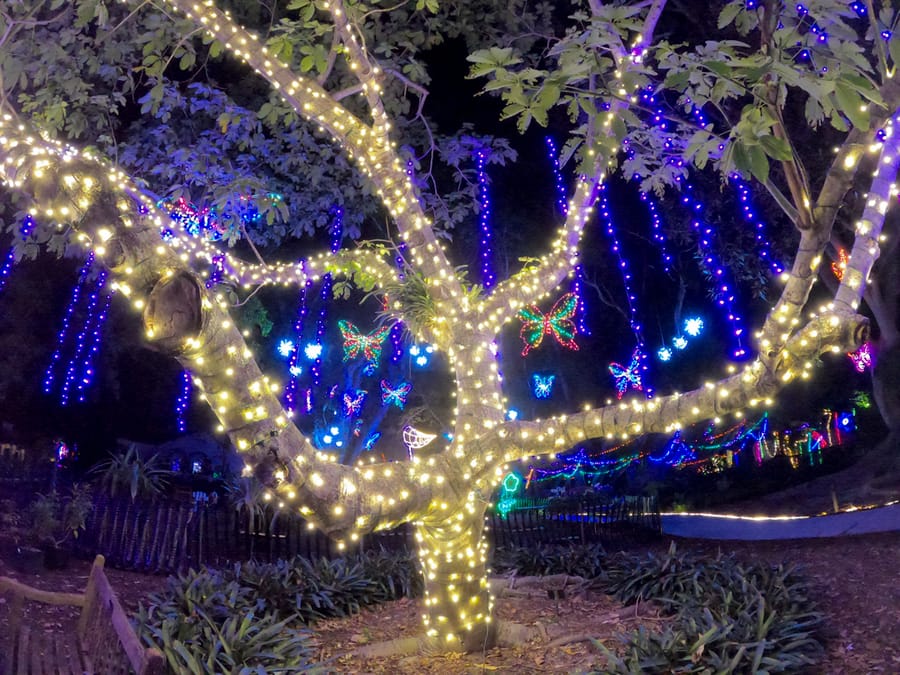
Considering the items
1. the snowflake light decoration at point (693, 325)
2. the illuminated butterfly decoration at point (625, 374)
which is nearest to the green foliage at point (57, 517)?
the illuminated butterfly decoration at point (625, 374)

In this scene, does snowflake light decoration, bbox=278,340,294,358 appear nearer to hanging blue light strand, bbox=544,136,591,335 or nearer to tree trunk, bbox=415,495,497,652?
hanging blue light strand, bbox=544,136,591,335

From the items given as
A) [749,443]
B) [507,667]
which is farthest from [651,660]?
[749,443]

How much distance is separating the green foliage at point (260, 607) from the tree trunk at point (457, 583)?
122cm

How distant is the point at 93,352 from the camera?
18.1m

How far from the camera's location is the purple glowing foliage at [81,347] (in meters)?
17.6

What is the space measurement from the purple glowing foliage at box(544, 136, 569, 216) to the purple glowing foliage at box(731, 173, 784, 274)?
132 inches

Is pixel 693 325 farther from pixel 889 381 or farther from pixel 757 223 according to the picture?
pixel 889 381

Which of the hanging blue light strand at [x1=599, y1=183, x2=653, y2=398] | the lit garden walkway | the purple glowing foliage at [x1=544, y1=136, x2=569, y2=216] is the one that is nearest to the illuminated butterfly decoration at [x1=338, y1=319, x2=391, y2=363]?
the purple glowing foliage at [x1=544, y1=136, x2=569, y2=216]

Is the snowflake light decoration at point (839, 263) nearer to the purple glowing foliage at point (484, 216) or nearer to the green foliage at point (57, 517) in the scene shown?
the purple glowing foliage at point (484, 216)

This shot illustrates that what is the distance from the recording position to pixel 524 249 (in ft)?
65.0

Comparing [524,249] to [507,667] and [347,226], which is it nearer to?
[347,226]

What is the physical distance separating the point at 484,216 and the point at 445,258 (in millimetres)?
9361

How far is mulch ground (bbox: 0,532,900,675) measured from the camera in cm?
740

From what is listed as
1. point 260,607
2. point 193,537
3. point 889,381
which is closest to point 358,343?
point 193,537
